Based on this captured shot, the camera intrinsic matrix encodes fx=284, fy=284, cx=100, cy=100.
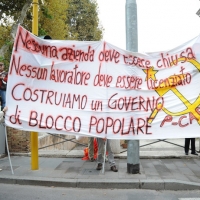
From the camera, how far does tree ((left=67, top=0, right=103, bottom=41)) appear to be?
3238 centimetres

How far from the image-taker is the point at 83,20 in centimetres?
3272

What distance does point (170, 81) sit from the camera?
5.82m

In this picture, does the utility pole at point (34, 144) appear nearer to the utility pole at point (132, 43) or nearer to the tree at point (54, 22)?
the utility pole at point (132, 43)

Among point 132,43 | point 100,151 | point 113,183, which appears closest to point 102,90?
point 132,43

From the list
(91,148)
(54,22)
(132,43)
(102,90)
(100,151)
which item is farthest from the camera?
(54,22)

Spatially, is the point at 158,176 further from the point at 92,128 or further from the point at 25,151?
the point at 25,151

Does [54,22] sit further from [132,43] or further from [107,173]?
[107,173]

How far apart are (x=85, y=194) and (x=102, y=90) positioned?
2.08 meters

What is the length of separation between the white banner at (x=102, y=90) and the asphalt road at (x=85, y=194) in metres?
1.09

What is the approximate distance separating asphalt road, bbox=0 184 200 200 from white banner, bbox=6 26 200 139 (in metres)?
1.09

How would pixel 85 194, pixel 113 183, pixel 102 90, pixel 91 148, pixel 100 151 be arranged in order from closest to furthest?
pixel 85 194
pixel 113 183
pixel 102 90
pixel 100 151
pixel 91 148

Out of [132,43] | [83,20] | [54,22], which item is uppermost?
[83,20]

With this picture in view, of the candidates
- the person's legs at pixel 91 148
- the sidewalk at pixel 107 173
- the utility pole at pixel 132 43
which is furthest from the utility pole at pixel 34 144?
the utility pole at pixel 132 43

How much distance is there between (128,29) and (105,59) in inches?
32.1
